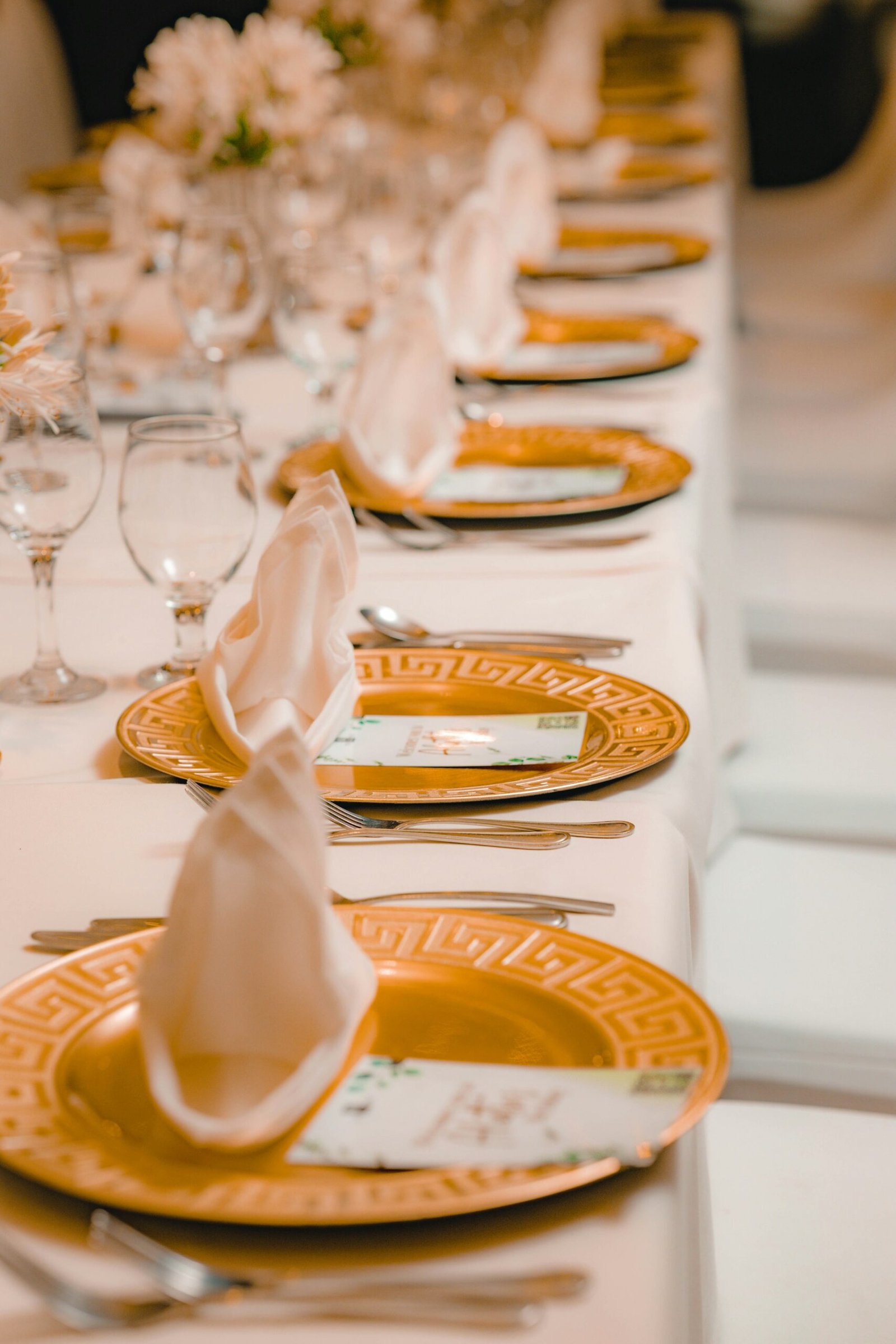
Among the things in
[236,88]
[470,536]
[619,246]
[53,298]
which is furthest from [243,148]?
[470,536]

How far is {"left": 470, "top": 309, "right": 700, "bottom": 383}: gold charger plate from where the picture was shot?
6.97 feet

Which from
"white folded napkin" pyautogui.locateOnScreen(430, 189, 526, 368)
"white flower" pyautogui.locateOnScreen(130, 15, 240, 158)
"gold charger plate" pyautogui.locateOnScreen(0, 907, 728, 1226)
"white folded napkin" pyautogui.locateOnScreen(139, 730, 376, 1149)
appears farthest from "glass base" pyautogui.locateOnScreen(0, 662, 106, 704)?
"white flower" pyautogui.locateOnScreen(130, 15, 240, 158)

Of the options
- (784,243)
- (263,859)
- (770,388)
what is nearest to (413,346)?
(263,859)

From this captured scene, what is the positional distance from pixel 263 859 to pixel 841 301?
4.47 meters

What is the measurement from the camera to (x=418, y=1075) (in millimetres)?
692

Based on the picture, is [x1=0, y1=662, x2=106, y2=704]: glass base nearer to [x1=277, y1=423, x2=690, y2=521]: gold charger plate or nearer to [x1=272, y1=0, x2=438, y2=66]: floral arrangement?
[x1=277, y1=423, x2=690, y2=521]: gold charger plate

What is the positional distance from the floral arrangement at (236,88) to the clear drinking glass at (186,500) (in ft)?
4.72

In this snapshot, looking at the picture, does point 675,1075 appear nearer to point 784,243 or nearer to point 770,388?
point 770,388

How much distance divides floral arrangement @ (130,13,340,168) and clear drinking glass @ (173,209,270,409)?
54 cm

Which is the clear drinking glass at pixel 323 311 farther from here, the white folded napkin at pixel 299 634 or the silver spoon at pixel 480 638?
the white folded napkin at pixel 299 634

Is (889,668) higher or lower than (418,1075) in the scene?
lower

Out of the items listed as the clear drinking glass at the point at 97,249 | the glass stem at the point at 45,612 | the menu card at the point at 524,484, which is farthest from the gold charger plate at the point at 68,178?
the glass stem at the point at 45,612

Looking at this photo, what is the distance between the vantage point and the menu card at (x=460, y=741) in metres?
1.06

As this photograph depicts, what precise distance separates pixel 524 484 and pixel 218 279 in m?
0.52
